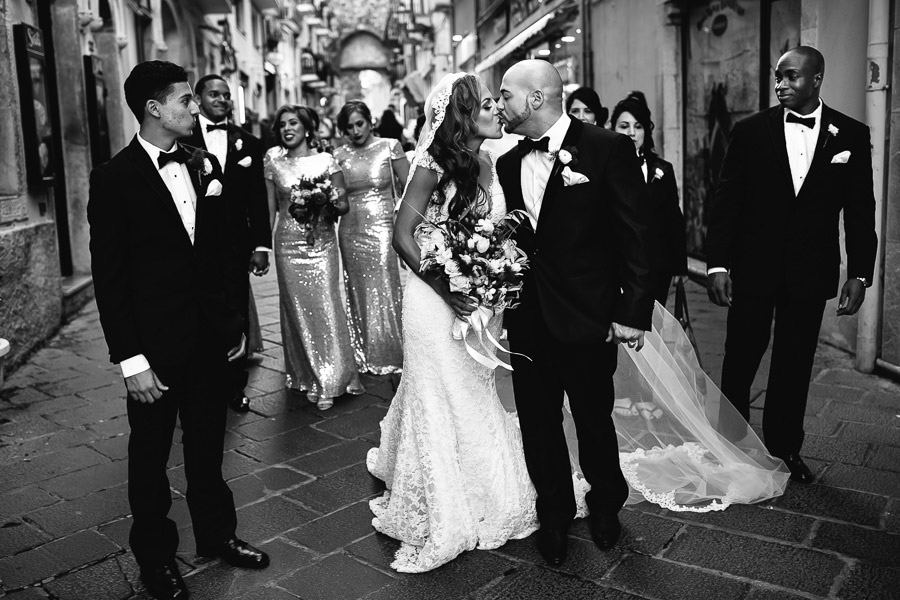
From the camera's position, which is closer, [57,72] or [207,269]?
[207,269]

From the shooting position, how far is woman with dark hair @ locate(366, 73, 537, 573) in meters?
3.25

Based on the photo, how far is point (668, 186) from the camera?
4719 millimetres

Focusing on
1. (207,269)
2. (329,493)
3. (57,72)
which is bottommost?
(329,493)

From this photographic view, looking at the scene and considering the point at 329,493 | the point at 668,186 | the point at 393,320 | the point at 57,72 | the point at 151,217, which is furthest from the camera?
the point at 57,72

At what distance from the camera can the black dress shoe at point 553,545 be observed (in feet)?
10.8

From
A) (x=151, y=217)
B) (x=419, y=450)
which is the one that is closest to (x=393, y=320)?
(x=419, y=450)

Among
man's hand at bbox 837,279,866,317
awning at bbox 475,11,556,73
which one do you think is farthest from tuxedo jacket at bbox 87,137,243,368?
awning at bbox 475,11,556,73

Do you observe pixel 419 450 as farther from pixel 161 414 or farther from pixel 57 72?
pixel 57 72

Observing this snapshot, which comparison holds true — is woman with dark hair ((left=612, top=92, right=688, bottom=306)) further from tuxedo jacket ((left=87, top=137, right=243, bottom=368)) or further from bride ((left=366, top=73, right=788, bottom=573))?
tuxedo jacket ((left=87, top=137, right=243, bottom=368))

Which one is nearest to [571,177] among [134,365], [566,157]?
[566,157]

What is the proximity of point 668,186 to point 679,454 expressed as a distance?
1.49m

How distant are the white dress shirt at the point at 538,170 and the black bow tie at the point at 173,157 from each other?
125cm

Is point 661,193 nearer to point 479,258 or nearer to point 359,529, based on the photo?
point 479,258

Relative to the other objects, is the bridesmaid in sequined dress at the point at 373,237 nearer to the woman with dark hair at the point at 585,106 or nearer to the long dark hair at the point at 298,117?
the long dark hair at the point at 298,117
